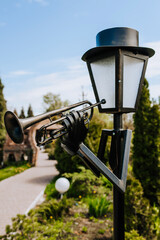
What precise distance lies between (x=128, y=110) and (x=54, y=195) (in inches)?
223

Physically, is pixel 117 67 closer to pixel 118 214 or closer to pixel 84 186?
Result: pixel 118 214

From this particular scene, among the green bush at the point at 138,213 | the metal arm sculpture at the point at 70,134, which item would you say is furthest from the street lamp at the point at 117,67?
the green bush at the point at 138,213

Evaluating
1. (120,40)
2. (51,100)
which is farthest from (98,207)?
(51,100)

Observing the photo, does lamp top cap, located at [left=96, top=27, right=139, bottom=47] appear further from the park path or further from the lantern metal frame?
the park path

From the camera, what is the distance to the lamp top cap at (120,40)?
5.24ft

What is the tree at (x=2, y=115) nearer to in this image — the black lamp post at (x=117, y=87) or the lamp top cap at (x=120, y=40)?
the black lamp post at (x=117, y=87)

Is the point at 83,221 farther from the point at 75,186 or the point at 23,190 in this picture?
the point at 23,190

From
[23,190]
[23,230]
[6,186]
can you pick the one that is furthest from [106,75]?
[6,186]

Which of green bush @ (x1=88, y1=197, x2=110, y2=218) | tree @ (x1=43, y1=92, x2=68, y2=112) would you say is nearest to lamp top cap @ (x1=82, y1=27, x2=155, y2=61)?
green bush @ (x1=88, y1=197, x2=110, y2=218)

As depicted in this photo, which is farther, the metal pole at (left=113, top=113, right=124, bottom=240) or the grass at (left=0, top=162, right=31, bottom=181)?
the grass at (left=0, top=162, right=31, bottom=181)

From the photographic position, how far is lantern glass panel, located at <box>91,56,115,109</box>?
1.67 meters

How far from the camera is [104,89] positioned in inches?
68.5

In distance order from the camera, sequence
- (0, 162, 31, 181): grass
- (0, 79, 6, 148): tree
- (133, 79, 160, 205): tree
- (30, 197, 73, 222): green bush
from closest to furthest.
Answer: (30, 197, 73, 222): green bush, (133, 79, 160, 205): tree, (0, 162, 31, 181): grass, (0, 79, 6, 148): tree

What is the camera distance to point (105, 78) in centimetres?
173
